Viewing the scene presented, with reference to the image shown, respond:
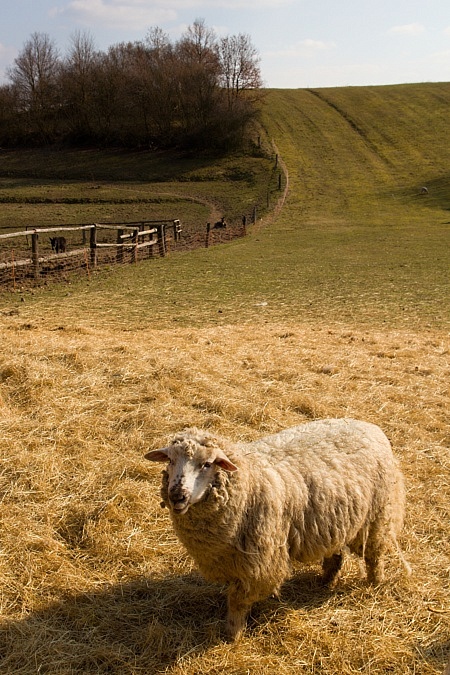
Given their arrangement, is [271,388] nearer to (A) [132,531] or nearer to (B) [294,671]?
(A) [132,531]

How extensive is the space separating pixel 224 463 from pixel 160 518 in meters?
1.55

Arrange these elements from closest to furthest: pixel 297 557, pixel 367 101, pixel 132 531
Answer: pixel 297 557 → pixel 132 531 → pixel 367 101

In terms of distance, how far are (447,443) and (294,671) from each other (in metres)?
3.83

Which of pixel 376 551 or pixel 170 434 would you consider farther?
pixel 170 434

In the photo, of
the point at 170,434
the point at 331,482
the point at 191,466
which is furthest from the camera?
the point at 170,434

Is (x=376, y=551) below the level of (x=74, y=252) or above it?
below

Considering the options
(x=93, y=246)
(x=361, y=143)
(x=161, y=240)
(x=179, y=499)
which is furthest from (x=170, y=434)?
(x=361, y=143)

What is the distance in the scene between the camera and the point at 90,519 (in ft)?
15.3

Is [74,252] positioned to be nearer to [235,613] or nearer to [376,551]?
[376,551]

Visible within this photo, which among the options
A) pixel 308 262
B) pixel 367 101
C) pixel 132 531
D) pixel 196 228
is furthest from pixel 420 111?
pixel 132 531

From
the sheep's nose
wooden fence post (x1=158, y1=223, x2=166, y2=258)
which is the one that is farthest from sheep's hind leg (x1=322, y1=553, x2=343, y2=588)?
wooden fence post (x1=158, y1=223, x2=166, y2=258)

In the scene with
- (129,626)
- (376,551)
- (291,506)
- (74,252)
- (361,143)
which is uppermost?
(361,143)

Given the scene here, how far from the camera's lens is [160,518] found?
190 inches

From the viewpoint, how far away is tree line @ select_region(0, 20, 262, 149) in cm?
5906
